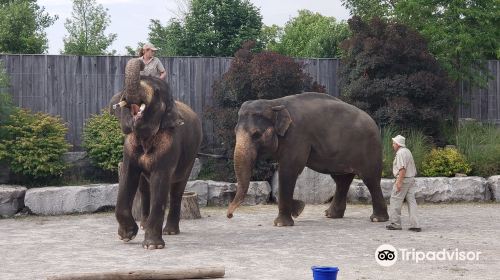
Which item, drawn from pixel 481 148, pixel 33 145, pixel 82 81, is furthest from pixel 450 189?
pixel 33 145

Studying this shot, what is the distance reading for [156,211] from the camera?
11805 millimetres

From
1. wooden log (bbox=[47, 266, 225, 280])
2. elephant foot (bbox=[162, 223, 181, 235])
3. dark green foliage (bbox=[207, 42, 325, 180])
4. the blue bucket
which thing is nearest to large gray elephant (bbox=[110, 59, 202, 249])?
elephant foot (bbox=[162, 223, 181, 235])

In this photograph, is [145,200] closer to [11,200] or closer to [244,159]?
[244,159]

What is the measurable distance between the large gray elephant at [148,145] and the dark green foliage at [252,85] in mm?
5436

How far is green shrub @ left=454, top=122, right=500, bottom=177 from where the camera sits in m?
18.1

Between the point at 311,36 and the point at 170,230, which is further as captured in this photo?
the point at 311,36

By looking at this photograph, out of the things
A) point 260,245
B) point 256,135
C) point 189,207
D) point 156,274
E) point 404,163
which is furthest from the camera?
point 189,207

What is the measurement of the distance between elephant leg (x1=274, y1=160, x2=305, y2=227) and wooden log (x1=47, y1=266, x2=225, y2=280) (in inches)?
184

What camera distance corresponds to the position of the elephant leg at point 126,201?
11.9m

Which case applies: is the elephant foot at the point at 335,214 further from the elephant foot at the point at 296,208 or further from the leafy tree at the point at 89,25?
the leafy tree at the point at 89,25

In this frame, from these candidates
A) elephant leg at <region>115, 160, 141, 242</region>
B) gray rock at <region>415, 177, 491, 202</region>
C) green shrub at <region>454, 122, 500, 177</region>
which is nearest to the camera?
elephant leg at <region>115, 160, 141, 242</region>

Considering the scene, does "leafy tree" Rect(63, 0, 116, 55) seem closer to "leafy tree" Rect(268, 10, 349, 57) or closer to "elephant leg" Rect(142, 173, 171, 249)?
"leafy tree" Rect(268, 10, 349, 57)

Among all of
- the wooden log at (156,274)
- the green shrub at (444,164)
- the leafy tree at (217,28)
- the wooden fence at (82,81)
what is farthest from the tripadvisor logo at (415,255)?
the leafy tree at (217,28)

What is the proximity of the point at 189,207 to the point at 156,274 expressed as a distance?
19.7 feet
